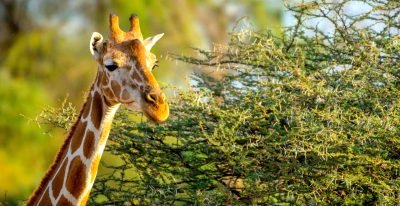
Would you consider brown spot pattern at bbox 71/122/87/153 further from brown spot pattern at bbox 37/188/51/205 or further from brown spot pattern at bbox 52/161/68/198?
brown spot pattern at bbox 37/188/51/205

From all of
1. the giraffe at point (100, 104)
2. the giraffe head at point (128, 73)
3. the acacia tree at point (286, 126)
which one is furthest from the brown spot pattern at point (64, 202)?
the acacia tree at point (286, 126)

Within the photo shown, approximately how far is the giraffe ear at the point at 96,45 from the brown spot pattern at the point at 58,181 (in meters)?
0.50

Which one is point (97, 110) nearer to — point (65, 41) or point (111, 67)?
point (111, 67)

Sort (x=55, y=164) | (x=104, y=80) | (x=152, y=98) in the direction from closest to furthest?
(x=152, y=98) → (x=104, y=80) → (x=55, y=164)

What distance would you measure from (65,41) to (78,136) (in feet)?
46.7

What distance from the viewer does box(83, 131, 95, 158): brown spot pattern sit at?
4.95 m

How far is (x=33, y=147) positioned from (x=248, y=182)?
9.60m

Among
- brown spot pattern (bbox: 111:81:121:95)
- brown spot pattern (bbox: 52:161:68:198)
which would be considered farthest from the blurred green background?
brown spot pattern (bbox: 111:81:121:95)

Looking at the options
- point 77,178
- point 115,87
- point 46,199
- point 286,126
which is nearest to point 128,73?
point 115,87

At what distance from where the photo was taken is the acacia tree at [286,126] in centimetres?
570

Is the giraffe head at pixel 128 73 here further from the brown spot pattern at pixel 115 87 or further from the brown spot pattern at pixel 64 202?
the brown spot pattern at pixel 64 202

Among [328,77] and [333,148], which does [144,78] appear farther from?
[328,77]

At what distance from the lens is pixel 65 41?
19.1 meters

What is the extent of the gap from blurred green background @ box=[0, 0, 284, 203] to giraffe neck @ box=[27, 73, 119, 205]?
399 inches
